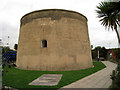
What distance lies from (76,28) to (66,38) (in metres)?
2.13

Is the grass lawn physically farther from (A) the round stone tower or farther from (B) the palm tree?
(B) the palm tree

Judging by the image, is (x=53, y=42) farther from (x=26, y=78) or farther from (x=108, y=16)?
(x=108, y=16)

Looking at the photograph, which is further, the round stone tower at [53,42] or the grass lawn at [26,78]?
the round stone tower at [53,42]

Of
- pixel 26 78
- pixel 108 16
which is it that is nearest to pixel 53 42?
pixel 26 78

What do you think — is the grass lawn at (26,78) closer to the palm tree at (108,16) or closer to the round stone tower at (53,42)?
the round stone tower at (53,42)

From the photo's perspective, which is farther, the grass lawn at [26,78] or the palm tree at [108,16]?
the palm tree at [108,16]

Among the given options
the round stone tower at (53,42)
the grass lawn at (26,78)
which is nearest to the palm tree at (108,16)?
the round stone tower at (53,42)

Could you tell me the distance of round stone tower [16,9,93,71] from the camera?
10.3 metres

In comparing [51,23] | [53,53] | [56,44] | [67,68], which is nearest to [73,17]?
[51,23]

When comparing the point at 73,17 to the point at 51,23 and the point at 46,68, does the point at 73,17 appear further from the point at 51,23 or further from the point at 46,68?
the point at 46,68

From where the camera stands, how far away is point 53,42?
10.4 m

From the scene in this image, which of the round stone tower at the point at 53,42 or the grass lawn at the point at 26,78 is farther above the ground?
the round stone tower at the point at 53,42

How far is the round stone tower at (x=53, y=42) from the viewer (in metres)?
10.3

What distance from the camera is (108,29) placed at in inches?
448
